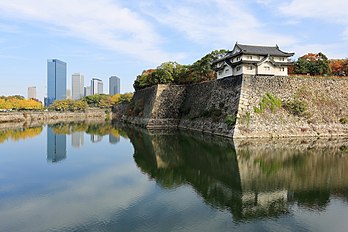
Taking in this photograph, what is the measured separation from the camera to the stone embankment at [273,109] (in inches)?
891

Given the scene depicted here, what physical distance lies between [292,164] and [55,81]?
185165mm

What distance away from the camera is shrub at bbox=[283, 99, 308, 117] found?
23875mm

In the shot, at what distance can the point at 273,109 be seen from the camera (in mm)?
23641

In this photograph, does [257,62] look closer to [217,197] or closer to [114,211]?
[217,197]

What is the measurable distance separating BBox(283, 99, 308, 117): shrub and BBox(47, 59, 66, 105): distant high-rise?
17496cm

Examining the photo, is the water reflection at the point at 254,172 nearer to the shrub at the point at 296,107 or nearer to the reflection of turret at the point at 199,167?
the reflection of turret at the point at 199,167

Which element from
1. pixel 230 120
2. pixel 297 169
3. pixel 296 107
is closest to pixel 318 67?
pixel 296 107

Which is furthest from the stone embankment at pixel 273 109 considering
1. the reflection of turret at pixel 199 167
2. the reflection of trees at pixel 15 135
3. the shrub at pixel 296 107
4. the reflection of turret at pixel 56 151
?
the reflection of trees at pixel 15 135

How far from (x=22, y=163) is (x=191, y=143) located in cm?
1068

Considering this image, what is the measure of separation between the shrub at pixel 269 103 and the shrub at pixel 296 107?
64 centimetres

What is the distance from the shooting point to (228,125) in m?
23.0

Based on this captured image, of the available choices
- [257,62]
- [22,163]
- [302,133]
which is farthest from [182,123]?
[22,163]

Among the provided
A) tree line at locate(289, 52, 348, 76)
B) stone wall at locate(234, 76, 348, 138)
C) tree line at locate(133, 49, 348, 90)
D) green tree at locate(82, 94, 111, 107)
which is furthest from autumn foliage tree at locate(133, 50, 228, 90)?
green tree at locate(82, 94, 111, 107)

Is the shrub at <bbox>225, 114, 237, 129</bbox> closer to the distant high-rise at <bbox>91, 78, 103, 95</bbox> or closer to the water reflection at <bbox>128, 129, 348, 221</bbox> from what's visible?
the water reflection at <bbox>128, 129, 348, 221</bbox>
